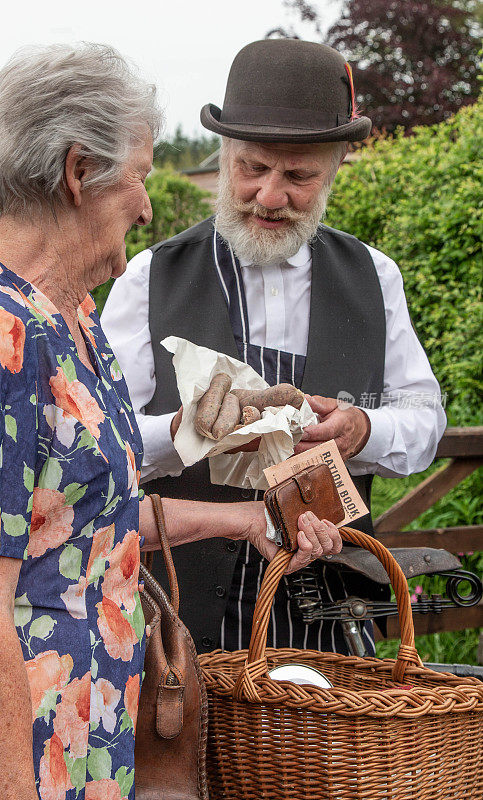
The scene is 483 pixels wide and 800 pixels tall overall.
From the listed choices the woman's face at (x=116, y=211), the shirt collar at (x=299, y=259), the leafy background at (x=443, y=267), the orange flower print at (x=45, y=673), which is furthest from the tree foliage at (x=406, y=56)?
the orange flower print at (x=45, y=673)

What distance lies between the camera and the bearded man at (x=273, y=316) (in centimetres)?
217

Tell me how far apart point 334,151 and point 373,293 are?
1.39ft

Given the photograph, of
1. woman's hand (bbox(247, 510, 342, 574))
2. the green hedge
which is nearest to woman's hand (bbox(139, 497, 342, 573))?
woman's hand (bbox(247, 510, 342, 574))

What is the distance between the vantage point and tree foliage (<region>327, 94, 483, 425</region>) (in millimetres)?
4125

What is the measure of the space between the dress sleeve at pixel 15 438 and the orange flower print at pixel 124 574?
0.24m

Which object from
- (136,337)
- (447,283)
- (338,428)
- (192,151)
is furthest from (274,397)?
(192,151)

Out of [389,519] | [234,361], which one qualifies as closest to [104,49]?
[234,361]

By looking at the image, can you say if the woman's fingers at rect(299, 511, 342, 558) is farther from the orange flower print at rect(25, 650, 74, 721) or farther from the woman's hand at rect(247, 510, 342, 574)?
the orange flower print at rect(25, 650, 74, 721)

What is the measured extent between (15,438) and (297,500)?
781 mm

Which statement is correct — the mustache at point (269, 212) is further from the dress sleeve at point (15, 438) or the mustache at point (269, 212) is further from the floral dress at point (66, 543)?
the dress sleeve at point (15, 438)

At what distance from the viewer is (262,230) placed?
7.39ft

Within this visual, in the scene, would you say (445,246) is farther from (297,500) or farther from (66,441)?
(66,441)

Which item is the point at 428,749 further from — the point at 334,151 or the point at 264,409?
the point at 334,151

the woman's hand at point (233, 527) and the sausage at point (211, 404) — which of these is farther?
the sausage at point (211, 404)
